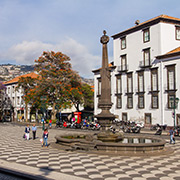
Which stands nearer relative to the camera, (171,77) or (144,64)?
(171,77)

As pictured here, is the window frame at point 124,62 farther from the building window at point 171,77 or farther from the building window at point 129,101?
the building window at point 171,77

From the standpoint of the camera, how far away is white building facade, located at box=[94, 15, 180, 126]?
33406 mm

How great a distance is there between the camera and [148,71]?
119 feet

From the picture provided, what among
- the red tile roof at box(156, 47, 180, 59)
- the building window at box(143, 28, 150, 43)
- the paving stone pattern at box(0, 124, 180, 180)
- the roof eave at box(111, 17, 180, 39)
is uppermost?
the roof eave at box(111, 17, 180, 39)

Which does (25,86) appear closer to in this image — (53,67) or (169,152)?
(53,67)

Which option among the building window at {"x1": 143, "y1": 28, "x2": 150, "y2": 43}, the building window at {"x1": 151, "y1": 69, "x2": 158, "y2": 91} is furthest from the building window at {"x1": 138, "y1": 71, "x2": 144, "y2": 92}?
the building window at {"x1": 143, "y1": 28, "x2": 150, "y2": 43}

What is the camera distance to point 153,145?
13562 mm

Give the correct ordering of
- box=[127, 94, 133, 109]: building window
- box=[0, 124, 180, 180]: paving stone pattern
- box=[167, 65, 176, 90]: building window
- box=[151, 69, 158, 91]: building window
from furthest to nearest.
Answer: box=[127, 94, 133, 109]: building window < box=[151, 69, 158, 91]: building window < box=[167, 65, 176, 90]: building window < box=[0, 124, 180, 180]: paving stone pattern

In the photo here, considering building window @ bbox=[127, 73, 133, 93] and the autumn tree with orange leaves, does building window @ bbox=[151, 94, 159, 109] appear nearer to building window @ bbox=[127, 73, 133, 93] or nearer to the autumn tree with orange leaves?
building window @ bbox=[127, 73, 133, 93]

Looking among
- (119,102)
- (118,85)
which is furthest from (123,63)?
(119,102)

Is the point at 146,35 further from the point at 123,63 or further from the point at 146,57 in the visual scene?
the point at 123,63

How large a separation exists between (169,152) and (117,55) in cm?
2972

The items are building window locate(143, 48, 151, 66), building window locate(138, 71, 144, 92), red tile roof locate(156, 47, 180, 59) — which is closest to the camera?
red tile roof locate(156, 47, 180, 59)

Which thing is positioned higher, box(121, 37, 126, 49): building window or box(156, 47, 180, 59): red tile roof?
box(121, 37, 126, 49): building window
